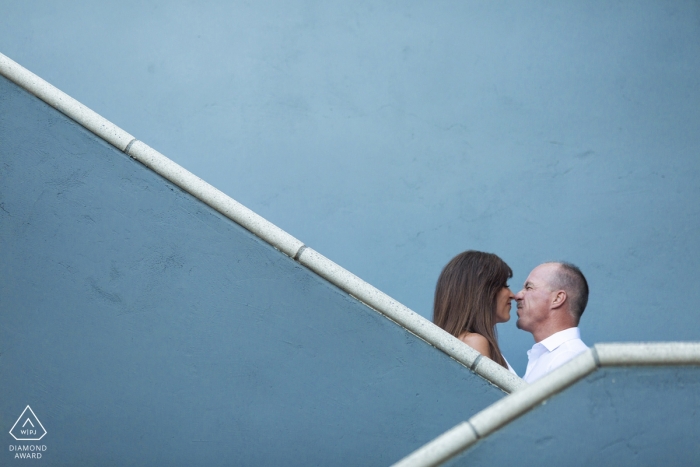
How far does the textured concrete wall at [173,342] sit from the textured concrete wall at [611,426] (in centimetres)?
50

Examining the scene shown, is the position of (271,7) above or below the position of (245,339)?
above

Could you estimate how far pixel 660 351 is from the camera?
184 centimetres

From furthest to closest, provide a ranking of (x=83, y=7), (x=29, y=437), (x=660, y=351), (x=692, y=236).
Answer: (x=83, y=7)
(x=692, y=236)
(x=29, y=437)
(x=660, y=351)

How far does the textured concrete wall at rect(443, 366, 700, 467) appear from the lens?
72.9 inches

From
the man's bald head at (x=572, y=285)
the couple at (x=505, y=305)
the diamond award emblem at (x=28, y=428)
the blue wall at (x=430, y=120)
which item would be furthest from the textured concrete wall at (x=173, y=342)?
the blue wall at (x=430, y=120)

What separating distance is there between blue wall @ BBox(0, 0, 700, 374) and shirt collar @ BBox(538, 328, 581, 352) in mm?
690

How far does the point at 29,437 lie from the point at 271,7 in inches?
104

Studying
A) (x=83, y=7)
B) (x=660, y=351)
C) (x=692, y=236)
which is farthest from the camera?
(x=83, y=7)

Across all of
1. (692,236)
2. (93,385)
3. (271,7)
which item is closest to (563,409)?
(93,385)

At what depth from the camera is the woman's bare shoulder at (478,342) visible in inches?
116

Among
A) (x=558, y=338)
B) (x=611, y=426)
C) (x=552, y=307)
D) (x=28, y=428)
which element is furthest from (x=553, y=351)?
(x=28, y=428)

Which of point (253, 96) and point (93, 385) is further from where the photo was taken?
point (253, 96)

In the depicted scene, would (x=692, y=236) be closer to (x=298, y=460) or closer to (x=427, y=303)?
(x=427, y=303)

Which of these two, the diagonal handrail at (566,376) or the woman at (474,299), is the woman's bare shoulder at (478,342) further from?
the diagonal handrail at (566,376)
